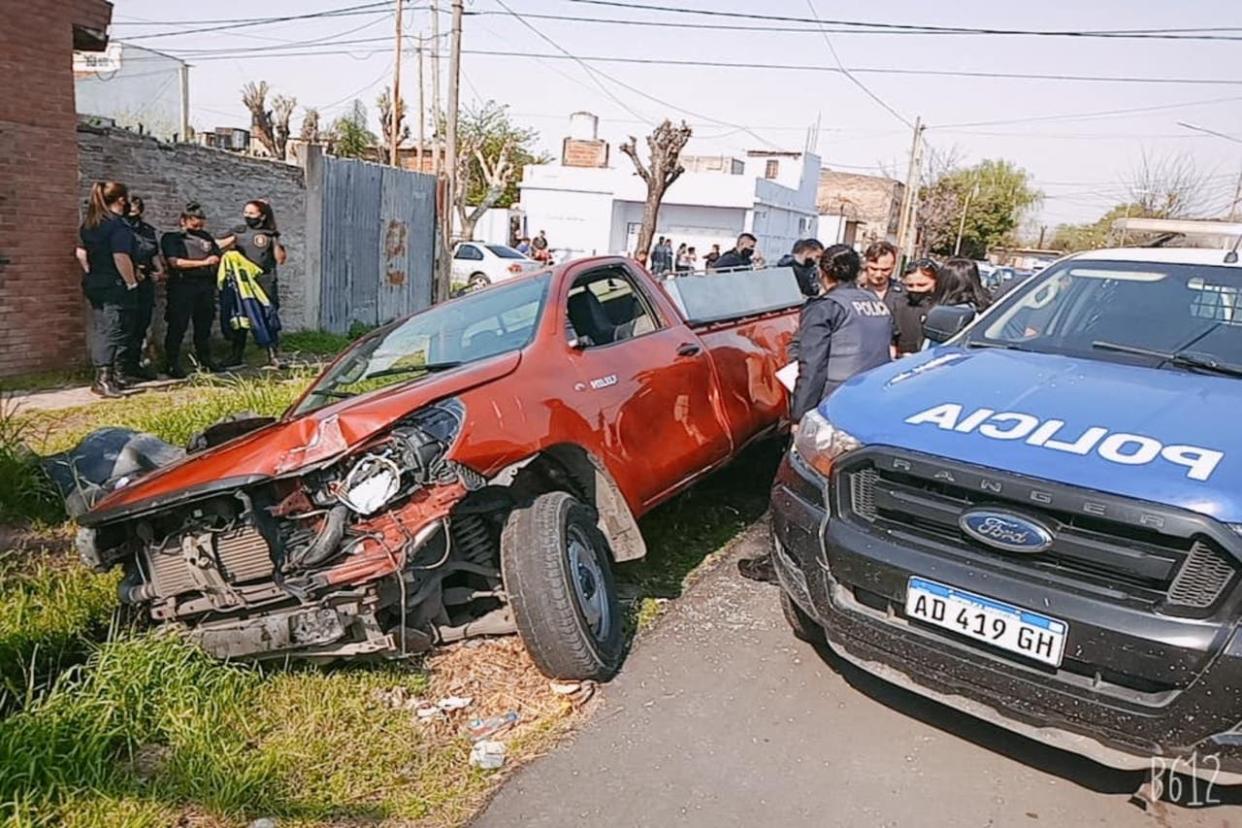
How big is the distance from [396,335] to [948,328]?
2.76 metres

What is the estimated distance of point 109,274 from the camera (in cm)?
722

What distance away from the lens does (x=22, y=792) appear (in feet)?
7.95

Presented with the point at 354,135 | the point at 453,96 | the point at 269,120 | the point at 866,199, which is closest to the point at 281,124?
the point at 269,120

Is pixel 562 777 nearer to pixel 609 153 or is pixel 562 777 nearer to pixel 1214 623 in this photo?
pixel 1214 623

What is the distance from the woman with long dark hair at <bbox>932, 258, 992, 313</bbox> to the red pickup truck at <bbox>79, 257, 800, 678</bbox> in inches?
130

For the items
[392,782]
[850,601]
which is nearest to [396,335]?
[392,782]

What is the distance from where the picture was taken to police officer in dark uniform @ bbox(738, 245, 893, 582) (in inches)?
176

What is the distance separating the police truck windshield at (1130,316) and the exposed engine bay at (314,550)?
254 cm

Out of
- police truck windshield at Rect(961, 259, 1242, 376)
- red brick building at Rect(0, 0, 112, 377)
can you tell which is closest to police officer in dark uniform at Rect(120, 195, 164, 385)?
red brick building at Rect(0, 0, 112, 377)

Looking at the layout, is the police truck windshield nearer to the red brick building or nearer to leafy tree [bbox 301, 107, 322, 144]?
the red brick building

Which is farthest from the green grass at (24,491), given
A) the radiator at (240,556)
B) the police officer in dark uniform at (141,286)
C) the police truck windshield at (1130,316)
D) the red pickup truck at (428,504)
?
the police truck windshield at (1130,316)

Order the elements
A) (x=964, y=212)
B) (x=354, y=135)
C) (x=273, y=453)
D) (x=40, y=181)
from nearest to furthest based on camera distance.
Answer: (x=273, y=453)
(x=40, y=181)
(x=354, y=135)
(x=964, y=212)

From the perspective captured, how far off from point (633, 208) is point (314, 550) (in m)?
33.5

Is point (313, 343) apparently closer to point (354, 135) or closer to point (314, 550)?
point (314, 550)
